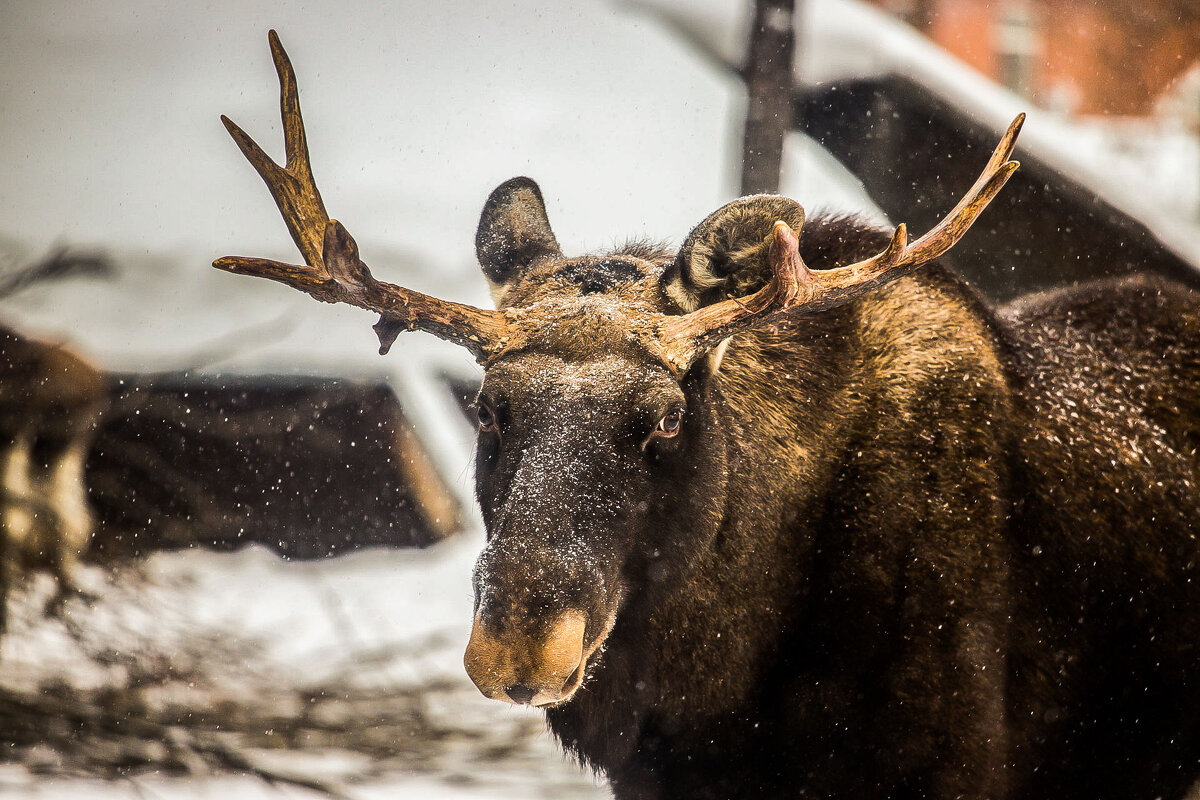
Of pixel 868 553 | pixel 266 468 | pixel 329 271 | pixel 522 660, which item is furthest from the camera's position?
pixel 266 468

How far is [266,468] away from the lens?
245 inches

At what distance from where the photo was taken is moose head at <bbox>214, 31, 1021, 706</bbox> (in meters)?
2.06

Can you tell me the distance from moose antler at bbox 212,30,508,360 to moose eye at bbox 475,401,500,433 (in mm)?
160

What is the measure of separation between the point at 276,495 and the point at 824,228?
444 centimetres

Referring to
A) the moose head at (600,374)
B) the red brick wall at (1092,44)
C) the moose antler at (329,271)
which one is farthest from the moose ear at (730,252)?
the red brick wall at (1092,44)

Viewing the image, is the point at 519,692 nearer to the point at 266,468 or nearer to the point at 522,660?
the point at 522,660

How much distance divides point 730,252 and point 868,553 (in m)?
0.92

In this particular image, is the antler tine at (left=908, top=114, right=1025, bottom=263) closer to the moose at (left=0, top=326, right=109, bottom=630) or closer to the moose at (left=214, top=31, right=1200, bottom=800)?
the moose at (left=214, top=31, right=1200, bottom=800)

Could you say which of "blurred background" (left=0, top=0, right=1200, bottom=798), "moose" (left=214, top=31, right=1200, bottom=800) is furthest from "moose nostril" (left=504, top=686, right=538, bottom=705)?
"blurred background" (left=0, top=0, right=1200, bottom=798)

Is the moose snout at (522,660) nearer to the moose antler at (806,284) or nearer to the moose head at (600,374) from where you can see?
the moose head at (600,374)

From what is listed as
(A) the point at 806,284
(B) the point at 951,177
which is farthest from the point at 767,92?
(A) the point at 806,284

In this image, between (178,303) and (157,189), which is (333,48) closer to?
(157,189)

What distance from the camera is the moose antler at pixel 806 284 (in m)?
2.32

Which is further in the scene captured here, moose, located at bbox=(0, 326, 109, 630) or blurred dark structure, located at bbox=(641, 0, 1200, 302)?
moose, located at bbox=(0, 326, 109, 630)
